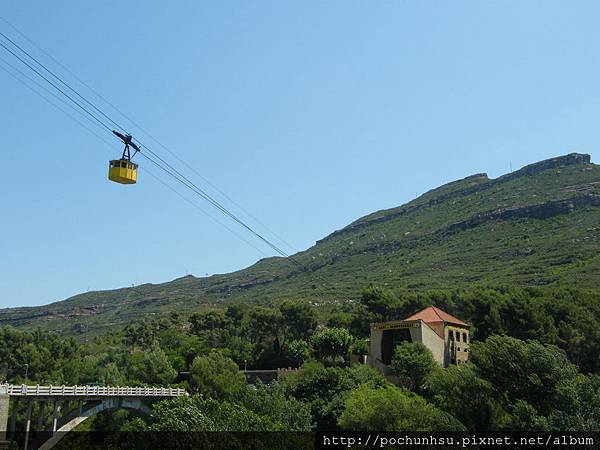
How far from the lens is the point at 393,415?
145ft

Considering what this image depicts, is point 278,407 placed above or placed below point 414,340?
below

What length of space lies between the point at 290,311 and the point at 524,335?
33867mm

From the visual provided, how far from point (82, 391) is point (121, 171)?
28.3m

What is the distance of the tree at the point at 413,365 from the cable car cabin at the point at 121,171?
37183 millimetres

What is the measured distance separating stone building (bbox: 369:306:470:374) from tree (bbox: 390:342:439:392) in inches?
110

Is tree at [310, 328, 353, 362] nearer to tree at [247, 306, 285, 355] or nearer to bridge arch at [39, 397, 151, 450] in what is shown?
bridge arch at [39, 397, 151, 450]

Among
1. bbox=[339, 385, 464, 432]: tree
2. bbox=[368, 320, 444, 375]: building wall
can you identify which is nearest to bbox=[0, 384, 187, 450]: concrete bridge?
bbox=[368, 320, 444, 375]: building wall

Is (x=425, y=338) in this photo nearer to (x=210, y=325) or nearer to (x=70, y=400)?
(x=70, y=400)

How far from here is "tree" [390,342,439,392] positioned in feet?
186

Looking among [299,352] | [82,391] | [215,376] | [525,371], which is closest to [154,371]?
[215,376]

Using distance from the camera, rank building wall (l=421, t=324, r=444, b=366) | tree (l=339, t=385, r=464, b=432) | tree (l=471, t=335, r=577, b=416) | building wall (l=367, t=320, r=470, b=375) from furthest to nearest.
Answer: building wall (l=367, t=320, r=470, b=375)
building wall (l=421, t=324, r=444, b=366)
tree (l=471, t=335, r=577, b=416)
tree (l=339, t=385, r=464, b=432)

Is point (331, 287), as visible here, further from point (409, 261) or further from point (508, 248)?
point (508, 248)

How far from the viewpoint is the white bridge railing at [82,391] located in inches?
1655

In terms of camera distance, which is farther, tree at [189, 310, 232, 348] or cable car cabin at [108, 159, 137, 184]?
tree at [189, 310, 232, 348]
